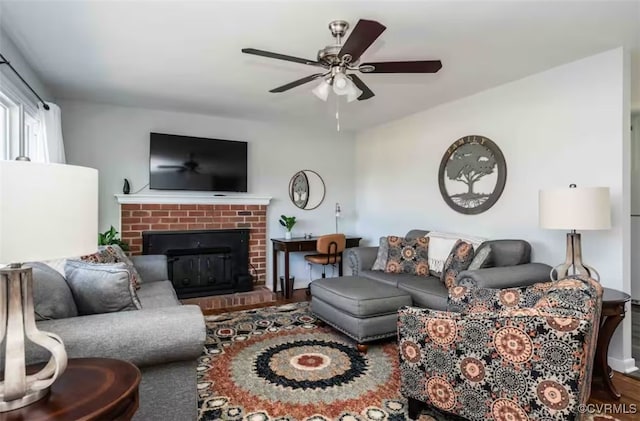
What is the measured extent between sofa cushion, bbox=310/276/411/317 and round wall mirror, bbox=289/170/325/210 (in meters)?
2.07

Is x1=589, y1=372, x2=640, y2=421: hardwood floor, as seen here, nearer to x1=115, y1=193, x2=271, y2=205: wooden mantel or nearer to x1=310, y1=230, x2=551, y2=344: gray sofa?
x1=310, y1=230, x2=551, y2=344: gray sofa

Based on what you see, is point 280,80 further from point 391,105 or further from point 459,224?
point 459,224

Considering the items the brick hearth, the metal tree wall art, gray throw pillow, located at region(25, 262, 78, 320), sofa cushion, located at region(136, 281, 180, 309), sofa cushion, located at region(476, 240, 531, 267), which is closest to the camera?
gray throw pillow, located at region(25, 262, 78, 320)

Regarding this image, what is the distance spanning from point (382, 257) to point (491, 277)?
4.30 ft

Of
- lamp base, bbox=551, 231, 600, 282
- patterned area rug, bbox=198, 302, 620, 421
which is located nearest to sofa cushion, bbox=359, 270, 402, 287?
patterned area rug, bbox=198, 302, 620, 421

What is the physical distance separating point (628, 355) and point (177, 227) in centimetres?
443

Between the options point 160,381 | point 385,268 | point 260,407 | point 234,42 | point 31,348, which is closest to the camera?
point 31,348

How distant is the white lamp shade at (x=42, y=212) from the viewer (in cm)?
98

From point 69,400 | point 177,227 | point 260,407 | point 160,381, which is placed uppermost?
point 177,227

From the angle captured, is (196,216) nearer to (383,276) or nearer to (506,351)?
(383,276)

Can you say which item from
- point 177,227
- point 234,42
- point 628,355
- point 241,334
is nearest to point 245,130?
point 177,227

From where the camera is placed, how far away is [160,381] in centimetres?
154

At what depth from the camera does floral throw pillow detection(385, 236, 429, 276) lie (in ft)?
11.7

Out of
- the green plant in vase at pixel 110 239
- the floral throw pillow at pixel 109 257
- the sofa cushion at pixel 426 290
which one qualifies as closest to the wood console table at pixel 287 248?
the sofa cushion at pixel 426 290
